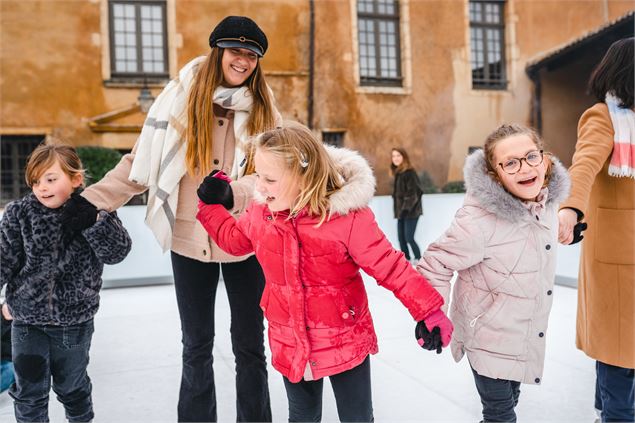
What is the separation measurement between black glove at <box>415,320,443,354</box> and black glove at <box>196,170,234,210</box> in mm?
761

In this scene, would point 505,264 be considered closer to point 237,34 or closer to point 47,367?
point 237,34

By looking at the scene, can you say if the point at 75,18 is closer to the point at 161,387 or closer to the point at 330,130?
the point at 330,130

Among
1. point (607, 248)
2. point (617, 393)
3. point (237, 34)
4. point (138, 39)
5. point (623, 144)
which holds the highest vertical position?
point (138, 39)

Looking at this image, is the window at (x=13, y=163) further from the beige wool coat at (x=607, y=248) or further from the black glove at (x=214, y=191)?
the beige wool coat at (x=607, y=248)

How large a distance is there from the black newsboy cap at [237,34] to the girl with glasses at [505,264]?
91 centimetres

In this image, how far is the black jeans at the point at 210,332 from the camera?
2072 mm

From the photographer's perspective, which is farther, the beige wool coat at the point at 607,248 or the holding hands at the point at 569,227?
the beige wool coat at the point at 607,248

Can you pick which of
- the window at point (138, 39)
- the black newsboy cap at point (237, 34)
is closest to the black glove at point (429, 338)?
the black newsboy cap at point (237, 34)

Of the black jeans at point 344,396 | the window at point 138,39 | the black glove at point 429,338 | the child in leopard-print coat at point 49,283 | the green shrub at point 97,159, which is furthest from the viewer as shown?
the window at point 138,39

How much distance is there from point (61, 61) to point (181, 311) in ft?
39.6

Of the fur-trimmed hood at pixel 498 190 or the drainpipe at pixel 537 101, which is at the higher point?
the drainpipe at pixel 537 101

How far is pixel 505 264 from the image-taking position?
1.82 metres

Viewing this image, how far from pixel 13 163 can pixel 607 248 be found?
12892 millimetres

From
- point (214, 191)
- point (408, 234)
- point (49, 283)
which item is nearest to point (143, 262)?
point (408, 234)
